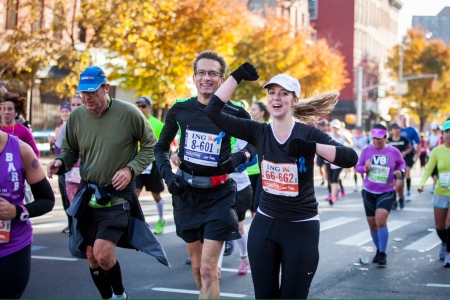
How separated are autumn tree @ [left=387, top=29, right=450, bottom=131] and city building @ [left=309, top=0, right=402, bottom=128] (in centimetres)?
358

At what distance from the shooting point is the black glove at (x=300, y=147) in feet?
16.7

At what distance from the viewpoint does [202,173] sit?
21.0 ft

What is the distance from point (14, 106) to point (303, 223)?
3.92 m

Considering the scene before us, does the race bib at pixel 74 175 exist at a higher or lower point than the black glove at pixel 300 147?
lower

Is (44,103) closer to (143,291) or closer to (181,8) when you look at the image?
(181,8)

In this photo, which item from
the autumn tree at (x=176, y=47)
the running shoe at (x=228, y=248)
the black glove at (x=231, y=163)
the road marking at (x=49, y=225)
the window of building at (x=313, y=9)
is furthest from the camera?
the window of building at (x=313, y=9)

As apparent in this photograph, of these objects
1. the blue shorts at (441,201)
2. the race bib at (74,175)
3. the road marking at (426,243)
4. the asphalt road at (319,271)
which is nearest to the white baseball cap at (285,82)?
the asphalt road at (319,271)

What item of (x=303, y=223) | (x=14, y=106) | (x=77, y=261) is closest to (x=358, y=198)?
(x=77, y=261)

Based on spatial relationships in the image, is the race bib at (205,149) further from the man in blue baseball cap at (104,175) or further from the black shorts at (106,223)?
the black shorts at (106,223)

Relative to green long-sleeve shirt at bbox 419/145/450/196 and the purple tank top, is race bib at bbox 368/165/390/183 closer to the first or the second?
green long-sleeve shirt at bbox 419/145/450/196

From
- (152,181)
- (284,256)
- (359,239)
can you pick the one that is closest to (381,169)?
(359,239)

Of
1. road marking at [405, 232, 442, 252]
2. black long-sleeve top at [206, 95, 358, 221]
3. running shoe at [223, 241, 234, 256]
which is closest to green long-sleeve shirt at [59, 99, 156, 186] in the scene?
black long-sleeve top at [206, 95, 358, 221]

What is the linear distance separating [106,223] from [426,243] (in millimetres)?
7304

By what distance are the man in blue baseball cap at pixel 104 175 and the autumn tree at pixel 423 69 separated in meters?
66.0
